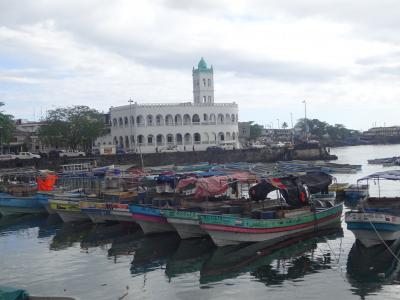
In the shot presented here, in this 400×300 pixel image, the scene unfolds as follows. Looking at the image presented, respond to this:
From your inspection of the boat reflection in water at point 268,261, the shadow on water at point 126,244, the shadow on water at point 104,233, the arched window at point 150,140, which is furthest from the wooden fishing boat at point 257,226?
the arched window at point 150,140

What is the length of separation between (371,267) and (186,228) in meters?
9.42

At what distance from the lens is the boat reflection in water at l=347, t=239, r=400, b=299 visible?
19597 millimetres

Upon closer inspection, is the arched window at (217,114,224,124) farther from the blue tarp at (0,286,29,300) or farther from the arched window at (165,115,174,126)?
the blue tarp at (0,286,29,300)

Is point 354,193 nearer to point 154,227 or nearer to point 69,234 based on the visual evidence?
point 154,227

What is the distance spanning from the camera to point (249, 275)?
21594 millimetres

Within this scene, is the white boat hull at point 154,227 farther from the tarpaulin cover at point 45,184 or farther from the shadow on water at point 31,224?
the tarpaulin cover at point 45,184

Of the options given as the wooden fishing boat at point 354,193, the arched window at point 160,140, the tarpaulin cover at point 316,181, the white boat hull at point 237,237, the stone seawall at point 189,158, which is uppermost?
the arched window at point 160,140

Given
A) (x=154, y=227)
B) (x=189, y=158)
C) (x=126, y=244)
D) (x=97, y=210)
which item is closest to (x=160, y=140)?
(x=189, y=158)

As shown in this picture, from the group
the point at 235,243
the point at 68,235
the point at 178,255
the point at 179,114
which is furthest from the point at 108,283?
the point at 179,114

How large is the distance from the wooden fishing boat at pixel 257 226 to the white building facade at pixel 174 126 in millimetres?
63022

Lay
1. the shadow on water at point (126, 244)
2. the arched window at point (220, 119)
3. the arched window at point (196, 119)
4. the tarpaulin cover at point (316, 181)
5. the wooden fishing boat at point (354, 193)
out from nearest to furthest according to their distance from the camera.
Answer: the shadow on water at point (126, 244) < the tarpaulin cover at point (316, 181) < the wooden fishing boat at point (354, 193) < the arched window at point (196, 119) < the arched window at point (220, 119)

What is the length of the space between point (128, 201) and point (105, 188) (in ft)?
24.2

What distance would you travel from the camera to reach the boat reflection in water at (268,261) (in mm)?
21594

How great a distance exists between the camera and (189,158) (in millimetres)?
85062
